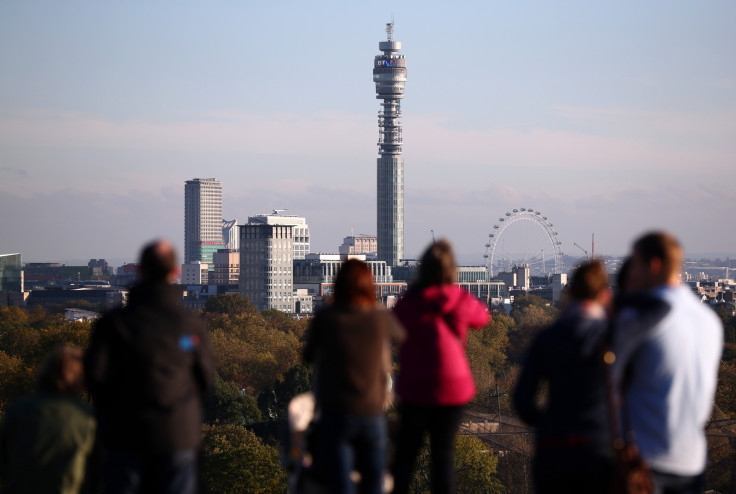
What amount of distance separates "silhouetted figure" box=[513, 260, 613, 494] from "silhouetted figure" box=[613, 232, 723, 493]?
0.58ft

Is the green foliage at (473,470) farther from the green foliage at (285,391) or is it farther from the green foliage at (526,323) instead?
the green foliage at (526,323)

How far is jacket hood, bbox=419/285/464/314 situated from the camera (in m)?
10.2

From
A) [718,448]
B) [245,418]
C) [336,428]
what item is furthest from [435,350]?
[245,418]

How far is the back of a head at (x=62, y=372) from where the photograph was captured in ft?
30.8

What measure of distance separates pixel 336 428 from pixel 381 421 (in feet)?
1.14

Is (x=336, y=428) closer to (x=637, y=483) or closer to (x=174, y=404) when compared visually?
(x=174, y=404)

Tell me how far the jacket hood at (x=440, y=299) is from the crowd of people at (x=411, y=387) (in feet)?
0.05

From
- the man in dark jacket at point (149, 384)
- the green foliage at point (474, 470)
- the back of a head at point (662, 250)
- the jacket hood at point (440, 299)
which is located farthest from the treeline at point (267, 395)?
the back of a head at point (662, 250)

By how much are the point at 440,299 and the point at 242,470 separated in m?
47.4

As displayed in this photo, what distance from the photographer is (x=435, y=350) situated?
1009 centimetres

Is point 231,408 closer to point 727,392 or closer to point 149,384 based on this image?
point 727,392

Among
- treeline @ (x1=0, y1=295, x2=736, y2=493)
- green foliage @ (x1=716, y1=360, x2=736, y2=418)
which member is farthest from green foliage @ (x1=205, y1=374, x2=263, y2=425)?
green foliage @ (x1=716, y1=360, x2=736, y2=418)

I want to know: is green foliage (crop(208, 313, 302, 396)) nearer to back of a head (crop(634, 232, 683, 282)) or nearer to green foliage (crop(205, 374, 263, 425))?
green foliage (crop(205, 374, 263, 425))

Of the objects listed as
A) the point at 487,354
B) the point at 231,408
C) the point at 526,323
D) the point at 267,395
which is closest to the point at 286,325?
the point at 526,323
